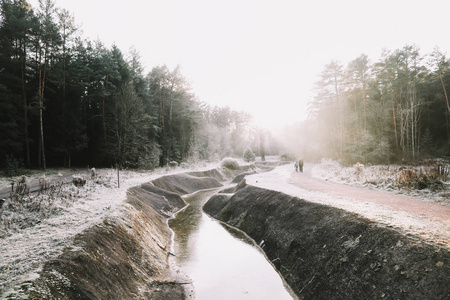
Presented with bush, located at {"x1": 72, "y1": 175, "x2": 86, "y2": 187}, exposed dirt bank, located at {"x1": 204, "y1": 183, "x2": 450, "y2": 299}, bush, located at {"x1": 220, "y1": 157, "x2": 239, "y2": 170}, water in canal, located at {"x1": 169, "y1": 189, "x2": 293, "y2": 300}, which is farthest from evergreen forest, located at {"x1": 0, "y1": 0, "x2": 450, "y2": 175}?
exposed dirt bank, located at {"x1": 204, "y1": 183, "x2": 450, "y2": 299}

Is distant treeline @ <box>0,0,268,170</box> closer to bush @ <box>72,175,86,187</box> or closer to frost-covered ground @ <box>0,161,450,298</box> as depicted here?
bush @ <box>72,175,86,187</box>

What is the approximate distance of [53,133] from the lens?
87.1ft

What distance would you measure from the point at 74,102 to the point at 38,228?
2817 cm

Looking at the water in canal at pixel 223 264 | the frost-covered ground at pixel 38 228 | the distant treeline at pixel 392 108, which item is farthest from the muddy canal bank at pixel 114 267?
the distant treeline at pixel 392 108

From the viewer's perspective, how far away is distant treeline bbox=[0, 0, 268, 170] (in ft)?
68.5

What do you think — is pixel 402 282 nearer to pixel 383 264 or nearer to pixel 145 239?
pixel 383 264

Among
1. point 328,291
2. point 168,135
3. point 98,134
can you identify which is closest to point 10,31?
point 98,134

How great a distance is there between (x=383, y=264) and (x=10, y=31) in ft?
112

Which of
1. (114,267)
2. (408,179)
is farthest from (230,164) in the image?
(114,267)

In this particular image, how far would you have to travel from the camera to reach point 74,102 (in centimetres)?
2830

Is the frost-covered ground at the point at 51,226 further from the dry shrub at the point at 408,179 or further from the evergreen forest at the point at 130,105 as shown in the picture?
the evergreen forest at the point at 130,105

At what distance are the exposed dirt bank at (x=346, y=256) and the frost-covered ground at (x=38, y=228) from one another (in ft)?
22.5

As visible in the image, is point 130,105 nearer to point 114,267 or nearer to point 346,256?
point 114,267

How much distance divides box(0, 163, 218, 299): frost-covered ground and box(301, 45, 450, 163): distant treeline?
3259cm
